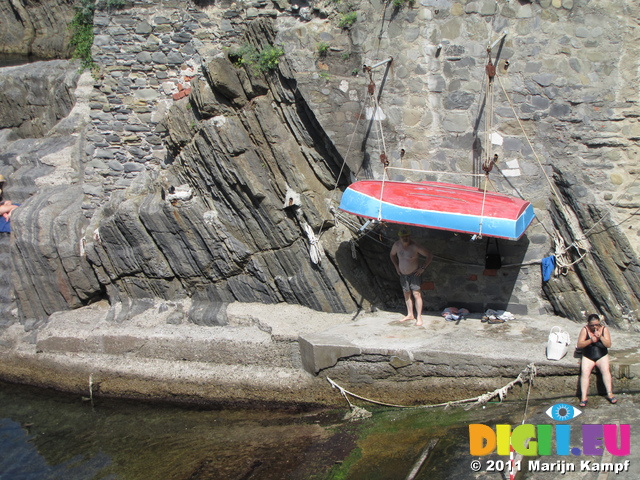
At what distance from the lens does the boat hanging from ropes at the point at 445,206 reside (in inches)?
249

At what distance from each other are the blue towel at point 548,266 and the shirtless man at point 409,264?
1242mm

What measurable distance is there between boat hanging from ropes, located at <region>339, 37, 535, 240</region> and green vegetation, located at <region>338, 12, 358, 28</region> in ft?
5.33

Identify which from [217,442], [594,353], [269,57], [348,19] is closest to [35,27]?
[269,57]

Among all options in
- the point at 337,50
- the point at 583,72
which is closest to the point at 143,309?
the point at 337,50

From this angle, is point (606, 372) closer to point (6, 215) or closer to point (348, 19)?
point (348, 19)

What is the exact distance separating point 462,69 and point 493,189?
4.46 ft

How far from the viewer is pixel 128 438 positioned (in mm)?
7062

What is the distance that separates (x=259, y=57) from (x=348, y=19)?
1.23 m

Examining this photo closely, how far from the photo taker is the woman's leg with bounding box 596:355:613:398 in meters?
5.75

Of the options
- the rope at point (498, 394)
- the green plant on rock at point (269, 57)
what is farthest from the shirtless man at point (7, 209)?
the rope at point (498, 394)

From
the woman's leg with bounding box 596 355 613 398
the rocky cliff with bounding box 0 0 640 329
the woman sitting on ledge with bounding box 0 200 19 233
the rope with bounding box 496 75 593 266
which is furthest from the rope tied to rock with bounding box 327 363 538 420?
the woman sitting on ledge with bounding box 0 200 19 233

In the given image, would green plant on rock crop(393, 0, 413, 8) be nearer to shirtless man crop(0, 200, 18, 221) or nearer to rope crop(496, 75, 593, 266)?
rope crop(496, 75, 593, 266)

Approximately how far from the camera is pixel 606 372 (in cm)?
577

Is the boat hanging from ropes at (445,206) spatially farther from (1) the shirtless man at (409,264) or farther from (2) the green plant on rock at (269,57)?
(2) the green plant on rock at (269,57)
